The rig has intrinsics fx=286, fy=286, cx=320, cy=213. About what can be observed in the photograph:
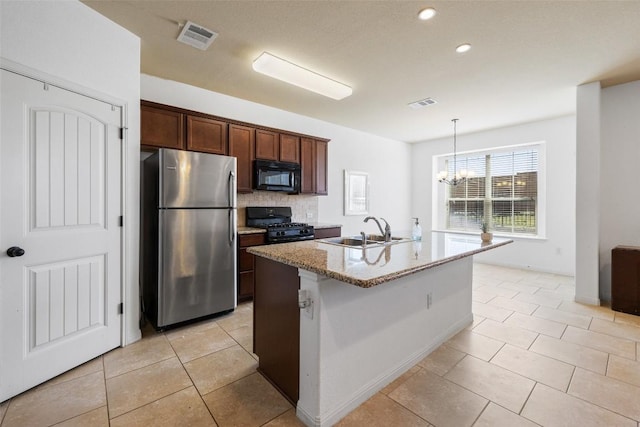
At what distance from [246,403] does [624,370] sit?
2.71m

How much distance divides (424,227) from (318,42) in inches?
204

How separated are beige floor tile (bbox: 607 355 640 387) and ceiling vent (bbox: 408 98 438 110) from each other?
3.34 m

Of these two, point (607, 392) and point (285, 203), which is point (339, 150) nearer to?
point (285, 203)

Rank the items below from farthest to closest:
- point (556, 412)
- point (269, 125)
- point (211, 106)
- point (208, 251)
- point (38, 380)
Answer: point (269, 125) < point (211, 106) < point (208, 251) < point (38, 380) < point (556, 412)

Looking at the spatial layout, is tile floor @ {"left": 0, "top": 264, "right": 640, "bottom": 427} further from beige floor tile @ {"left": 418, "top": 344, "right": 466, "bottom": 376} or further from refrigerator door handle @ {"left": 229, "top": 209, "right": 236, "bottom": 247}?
refrigerator door handle @ {"left": 229, "top": 209, "right": 236, "bottom": 247}

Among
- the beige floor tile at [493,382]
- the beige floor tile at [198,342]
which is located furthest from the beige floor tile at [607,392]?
the beige floor tile at [198,342]

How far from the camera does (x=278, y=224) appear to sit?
4.00m

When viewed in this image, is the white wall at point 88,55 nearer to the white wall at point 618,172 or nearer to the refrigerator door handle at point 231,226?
the refrigerator door handle at point 231,226

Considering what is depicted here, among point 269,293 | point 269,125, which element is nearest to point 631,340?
point 269,293

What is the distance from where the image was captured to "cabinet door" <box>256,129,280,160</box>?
389cm

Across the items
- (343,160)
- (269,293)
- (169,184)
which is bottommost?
(269,293)

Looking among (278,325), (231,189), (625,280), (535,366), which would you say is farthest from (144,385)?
(625,280)

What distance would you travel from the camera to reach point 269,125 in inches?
172

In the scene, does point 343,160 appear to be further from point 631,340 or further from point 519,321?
point 631,340
